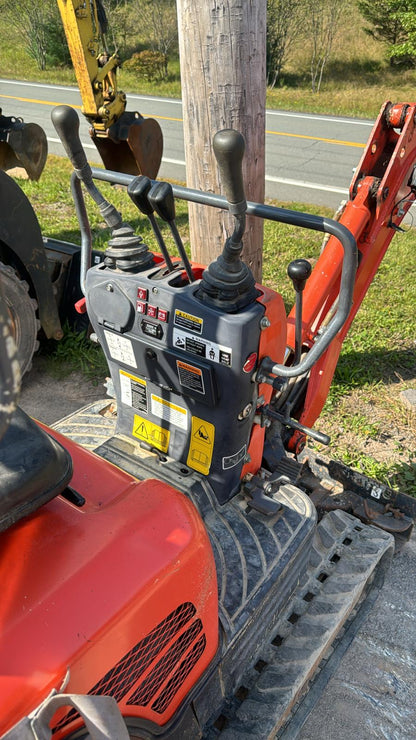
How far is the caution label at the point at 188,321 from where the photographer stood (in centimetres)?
170

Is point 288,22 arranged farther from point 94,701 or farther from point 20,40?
point 94,701

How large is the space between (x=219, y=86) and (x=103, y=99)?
12.4ft

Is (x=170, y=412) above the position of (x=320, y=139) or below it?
above

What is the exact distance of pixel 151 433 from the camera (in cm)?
216

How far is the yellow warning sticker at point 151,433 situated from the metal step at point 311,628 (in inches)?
29.3

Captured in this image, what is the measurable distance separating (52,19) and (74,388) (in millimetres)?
23901

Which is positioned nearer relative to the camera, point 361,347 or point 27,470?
point 27,470

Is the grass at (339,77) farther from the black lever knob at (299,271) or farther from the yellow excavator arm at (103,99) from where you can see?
the black lever knob at (299,271)

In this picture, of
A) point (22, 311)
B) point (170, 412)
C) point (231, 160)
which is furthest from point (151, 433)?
point (22, 311)

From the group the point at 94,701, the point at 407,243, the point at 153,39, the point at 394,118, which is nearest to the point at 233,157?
the point at 94,701

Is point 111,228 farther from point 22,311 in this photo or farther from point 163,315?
point 22,311

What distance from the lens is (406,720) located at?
7.10ft

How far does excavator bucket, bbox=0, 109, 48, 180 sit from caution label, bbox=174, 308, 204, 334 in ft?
12.4

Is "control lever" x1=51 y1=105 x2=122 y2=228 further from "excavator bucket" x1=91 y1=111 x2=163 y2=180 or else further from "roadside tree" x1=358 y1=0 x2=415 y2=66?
"roadside tree" x1=358 y1=0 x2=415 y2=66
